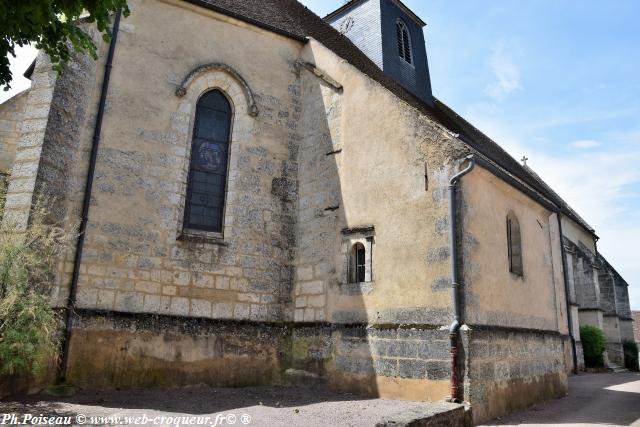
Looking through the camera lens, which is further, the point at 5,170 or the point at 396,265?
the point at 5,170

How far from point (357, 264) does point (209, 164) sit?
313 centimetres

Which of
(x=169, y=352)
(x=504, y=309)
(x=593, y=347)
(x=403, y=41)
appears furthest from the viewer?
(x=593, y=347)

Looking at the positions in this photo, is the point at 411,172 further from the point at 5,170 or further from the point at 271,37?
the point at 5,170

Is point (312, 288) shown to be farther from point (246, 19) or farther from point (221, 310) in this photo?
point (246, 19)

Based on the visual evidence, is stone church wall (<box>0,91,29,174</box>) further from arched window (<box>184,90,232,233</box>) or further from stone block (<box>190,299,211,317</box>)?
stone block (<box>190,299,211,317</box>)

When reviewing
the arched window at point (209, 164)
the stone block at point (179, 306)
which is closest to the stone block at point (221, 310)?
the stone block at point (179, 306)

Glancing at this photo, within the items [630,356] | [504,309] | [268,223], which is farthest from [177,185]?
[630,356]

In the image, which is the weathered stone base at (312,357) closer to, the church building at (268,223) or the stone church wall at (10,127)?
the church building at (268,223)

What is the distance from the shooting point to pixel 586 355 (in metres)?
17.7

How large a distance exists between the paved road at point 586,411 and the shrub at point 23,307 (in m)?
5.69

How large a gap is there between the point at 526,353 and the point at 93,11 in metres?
7.84

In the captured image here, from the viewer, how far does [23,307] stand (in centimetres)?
539

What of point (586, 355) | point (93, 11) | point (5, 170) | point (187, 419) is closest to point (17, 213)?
point (5, 170)

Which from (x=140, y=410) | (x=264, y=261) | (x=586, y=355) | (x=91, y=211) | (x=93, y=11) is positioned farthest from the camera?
(x=586, y=355)
